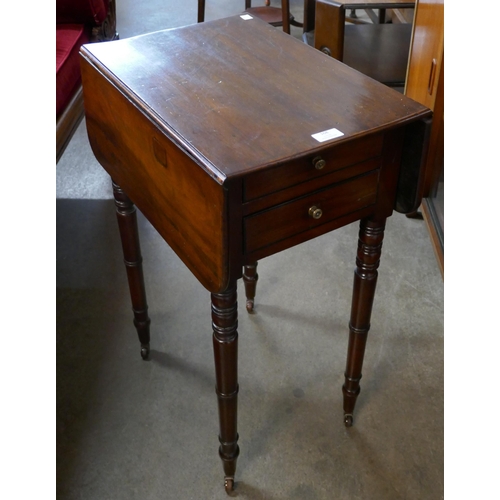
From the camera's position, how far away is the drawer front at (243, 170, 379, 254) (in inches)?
41.5

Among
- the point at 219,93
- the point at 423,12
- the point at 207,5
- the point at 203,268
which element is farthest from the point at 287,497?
the point at 207,5

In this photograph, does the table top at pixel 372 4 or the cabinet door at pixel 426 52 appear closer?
the cabinet door at pixel 426 52

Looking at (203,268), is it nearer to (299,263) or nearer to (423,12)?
(299,263)

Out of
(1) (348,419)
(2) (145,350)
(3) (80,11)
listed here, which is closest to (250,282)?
(2) (145,350)

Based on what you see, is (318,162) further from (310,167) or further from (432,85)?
(432,85)

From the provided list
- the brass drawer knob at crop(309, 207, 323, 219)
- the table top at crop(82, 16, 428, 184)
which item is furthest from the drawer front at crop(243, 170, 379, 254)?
the table top at crop(82, 16, 428, 184)

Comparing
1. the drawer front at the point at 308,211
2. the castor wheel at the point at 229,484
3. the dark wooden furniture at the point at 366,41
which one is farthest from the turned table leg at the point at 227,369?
the dark wooden furniture at the point at 366,41

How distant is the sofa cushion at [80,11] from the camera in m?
2.21

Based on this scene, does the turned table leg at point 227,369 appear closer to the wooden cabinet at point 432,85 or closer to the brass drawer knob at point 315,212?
the brass drawer knob at point 315,212

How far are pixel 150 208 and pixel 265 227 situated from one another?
29 centimetres

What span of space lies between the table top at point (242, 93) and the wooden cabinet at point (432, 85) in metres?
0.70

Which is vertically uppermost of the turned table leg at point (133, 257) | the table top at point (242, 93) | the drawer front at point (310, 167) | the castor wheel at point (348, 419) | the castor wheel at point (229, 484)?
the table top at point (242, 93)

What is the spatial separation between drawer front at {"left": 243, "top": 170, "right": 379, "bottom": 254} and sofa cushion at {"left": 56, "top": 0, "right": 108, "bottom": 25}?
1.52 metres

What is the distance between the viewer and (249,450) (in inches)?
60.8
